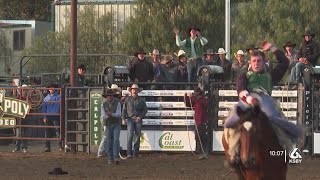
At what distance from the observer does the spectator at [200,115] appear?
20.6 m

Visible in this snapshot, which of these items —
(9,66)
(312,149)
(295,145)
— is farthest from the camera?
(9,66)

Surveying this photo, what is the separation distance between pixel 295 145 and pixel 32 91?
44.6 ft

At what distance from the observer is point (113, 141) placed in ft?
64.0

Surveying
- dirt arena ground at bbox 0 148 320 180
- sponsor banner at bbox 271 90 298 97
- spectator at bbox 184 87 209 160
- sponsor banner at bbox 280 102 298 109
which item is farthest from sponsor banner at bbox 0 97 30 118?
sponsor banner at bbox 280 102 298 109

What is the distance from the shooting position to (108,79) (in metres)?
21.5

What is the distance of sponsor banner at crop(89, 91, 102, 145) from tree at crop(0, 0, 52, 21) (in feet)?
161

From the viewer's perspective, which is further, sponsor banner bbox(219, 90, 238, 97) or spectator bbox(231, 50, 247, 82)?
sponsor banner bbox(219, 90, 238, 97)

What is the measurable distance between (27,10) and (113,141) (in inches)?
2079

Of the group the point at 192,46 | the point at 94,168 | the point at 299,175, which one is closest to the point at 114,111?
the point at 94,168

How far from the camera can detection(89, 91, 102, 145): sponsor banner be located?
21609 millimetres

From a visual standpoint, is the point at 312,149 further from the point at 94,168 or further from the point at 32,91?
the point at 32,91

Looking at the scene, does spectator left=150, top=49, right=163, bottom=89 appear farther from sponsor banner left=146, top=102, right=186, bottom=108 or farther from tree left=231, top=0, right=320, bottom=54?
tree left=231, top=0, right=320, bottom=54

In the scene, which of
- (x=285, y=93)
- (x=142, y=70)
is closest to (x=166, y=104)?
(x=142, y=70)

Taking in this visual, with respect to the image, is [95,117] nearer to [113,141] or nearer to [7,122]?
[113,141]
